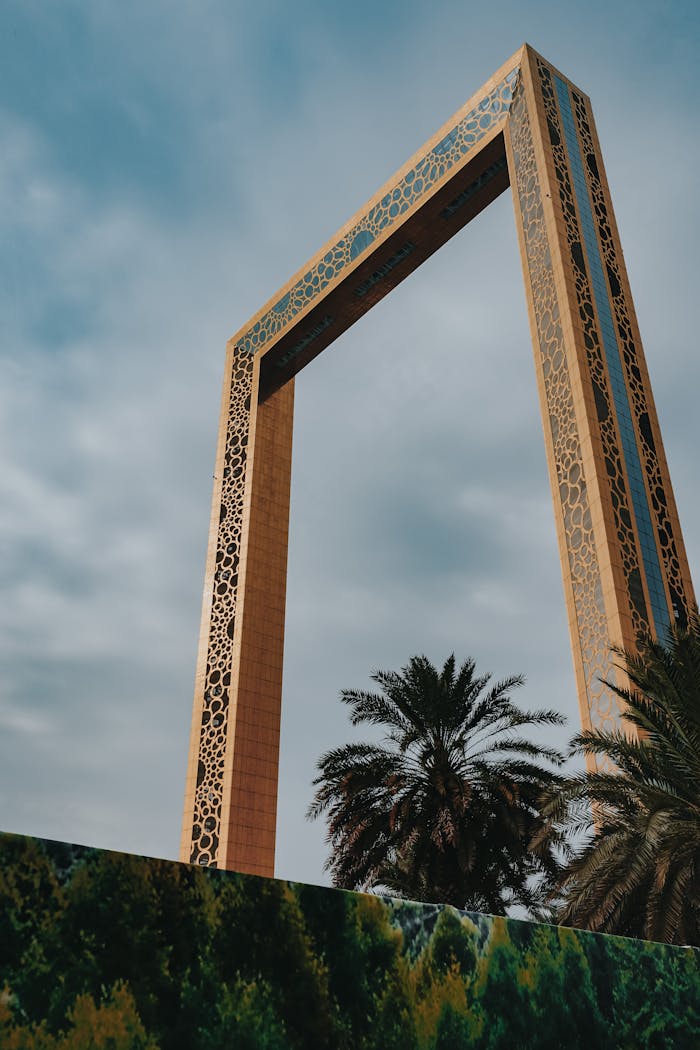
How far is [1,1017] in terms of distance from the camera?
4703 millimetres

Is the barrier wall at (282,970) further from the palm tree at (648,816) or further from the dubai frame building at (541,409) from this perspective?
the dubai frame building at (541,409)

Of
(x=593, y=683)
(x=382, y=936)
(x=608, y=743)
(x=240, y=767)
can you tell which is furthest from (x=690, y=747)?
(x=240, y=767)

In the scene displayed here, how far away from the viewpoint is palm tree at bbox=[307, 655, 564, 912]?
18.1 metres

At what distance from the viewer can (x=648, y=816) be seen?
1161 centimetres

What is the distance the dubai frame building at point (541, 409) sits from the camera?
649 inches

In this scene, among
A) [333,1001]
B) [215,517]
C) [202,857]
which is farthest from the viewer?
[215,517]

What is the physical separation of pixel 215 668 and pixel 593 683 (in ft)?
34.5

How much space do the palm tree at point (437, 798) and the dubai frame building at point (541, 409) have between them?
2692 millimetres

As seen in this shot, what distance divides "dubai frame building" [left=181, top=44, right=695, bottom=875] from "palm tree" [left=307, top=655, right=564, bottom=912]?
2.69 meters

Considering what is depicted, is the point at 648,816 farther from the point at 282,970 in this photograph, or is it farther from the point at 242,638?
the point at 242,638

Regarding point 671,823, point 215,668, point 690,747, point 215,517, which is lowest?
point 671,823

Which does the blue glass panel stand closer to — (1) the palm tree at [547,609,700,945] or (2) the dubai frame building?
(2) the dubai frame building

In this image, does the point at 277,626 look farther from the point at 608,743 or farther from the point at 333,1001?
the point at 333,1001

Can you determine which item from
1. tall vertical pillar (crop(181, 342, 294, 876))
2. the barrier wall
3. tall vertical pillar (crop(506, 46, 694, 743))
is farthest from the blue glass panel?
tall vertical pillar (crop(181, 342, 294, 876))
